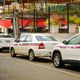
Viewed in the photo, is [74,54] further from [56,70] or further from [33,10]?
[33,10]

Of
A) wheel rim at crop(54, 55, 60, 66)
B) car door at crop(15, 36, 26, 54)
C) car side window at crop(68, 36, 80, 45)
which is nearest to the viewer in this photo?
car side window at crop(68, 36, 80, 45)

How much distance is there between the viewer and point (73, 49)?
16.0 m

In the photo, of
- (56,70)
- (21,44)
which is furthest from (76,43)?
(21,44)

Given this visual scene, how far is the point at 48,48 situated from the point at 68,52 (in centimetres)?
412

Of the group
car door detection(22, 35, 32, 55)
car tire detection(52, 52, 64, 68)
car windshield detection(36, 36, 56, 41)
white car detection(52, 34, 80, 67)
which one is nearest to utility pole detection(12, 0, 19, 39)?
car door detection(22, 35, 32, 55)

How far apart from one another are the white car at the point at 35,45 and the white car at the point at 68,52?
104 inches

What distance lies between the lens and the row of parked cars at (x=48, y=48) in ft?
53.0

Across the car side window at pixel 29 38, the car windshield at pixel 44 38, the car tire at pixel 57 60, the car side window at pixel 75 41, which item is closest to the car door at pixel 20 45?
the car side window at pixel 29 38

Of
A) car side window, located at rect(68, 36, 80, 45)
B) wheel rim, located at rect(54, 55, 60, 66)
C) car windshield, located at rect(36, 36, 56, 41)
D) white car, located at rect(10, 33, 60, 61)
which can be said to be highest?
car side window, located at rect(68, 36, 80, 45)

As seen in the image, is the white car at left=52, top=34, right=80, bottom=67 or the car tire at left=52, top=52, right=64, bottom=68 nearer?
the white car at left=52, top=34, right=80, bottom=67

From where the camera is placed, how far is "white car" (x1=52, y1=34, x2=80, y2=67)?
622 inches

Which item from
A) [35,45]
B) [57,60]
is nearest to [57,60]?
[57,60]

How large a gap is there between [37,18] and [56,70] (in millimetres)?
24284

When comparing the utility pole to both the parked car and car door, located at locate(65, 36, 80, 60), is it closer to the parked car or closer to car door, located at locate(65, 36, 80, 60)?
the parked car
